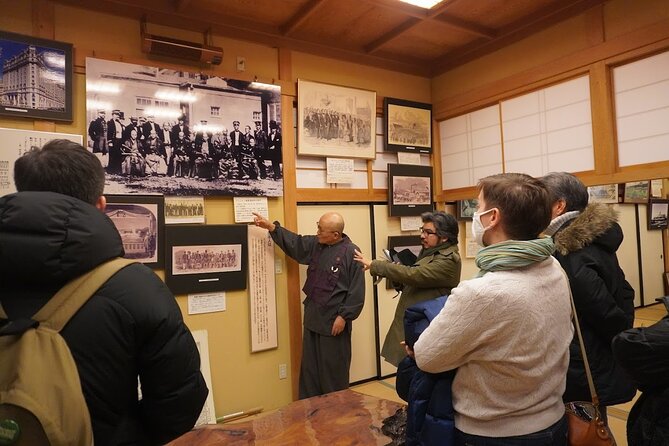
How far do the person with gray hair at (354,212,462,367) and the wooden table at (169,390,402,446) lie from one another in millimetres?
786

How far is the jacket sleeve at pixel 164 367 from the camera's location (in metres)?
0.96

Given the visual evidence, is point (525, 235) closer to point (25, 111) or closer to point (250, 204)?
point (250, 204)

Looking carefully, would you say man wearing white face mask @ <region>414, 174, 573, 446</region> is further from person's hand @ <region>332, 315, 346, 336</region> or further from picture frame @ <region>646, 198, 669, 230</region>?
picture frame @ <region>646, 198, 669, 230</region>

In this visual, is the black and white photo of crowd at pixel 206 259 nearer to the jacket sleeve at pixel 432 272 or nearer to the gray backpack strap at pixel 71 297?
the jacket sleeve at pixel 432 272

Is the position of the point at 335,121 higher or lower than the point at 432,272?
higher

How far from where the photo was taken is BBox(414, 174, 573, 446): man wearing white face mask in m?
1.07

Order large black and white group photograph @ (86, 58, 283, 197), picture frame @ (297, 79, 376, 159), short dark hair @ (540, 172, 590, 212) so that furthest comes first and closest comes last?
picture frame @ (297, 79, 376, 159) → large black and white group photograph @ (86, 58, 283, 197) → short dark hair @ (540, 172, 590, 212)

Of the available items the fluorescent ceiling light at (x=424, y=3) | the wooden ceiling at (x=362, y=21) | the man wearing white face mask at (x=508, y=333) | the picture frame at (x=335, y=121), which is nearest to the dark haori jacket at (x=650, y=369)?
the man wearing white face mask at (x=508, y=333)

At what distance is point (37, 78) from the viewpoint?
257 cm

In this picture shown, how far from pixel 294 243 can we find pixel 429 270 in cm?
109

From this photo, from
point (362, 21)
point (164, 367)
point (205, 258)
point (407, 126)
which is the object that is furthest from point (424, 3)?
point (164, 367)

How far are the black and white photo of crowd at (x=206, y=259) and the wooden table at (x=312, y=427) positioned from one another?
1.42 m

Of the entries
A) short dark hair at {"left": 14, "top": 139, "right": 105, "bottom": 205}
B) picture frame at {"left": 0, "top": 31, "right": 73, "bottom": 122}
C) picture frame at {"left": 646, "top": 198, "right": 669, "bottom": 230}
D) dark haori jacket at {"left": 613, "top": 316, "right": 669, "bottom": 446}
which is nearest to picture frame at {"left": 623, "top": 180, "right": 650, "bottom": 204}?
picture frame at {"left": 646, "top": 198, "right": 669, "bottom": 230}

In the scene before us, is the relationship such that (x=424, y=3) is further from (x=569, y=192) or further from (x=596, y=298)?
(x=596, y=298)
